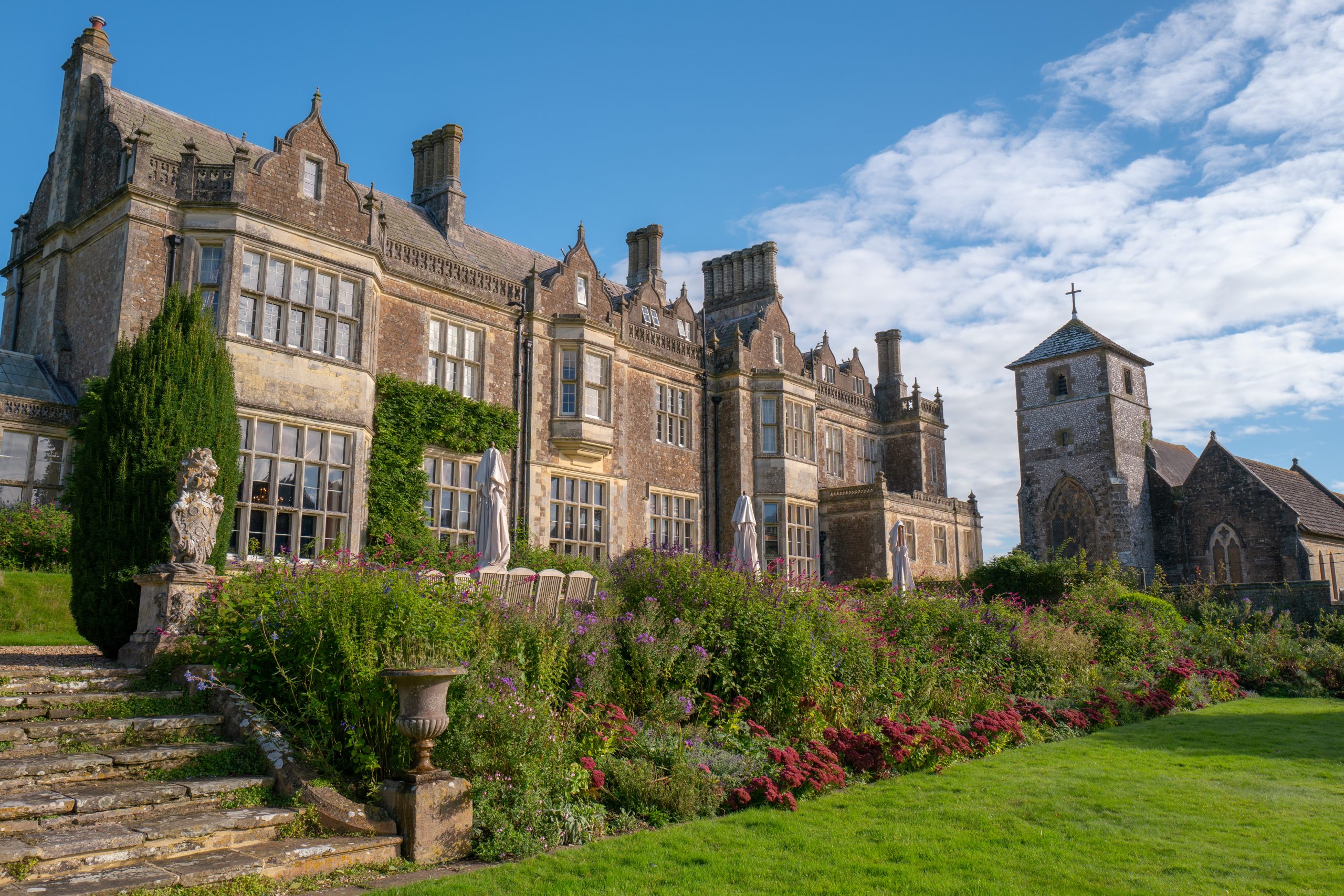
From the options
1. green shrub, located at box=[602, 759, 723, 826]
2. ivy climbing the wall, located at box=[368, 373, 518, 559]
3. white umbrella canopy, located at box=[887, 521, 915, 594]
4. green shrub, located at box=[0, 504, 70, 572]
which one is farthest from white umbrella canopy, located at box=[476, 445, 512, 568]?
white umbrella canopy, located at box=[887, 521, 915, 594]

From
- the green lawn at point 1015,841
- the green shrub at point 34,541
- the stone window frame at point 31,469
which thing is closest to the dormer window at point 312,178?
the stone window frame at point 31,469

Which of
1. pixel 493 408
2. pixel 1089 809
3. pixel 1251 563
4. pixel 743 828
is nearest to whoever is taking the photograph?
Result: pixel 743 828

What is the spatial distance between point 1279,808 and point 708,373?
19.7 meters

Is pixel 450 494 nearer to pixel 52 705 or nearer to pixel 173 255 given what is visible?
pixel 173 255

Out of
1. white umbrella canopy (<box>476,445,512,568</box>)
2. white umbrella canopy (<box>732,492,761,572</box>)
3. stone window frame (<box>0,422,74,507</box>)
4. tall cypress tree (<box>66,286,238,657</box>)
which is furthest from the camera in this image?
white umbrella canopy (<box>732,492,761,572</box>)

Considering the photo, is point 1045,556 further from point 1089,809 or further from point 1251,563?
point 1089,809

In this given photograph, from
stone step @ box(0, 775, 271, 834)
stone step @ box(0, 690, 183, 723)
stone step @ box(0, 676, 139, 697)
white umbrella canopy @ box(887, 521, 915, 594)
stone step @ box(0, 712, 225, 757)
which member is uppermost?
white umbrella canopy @ box(887, 521, 915, 594)

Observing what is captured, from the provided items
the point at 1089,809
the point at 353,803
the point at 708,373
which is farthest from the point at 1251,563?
the point at 353,803

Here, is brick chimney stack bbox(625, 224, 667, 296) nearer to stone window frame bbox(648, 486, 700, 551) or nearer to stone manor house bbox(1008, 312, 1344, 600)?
stone window frame bbox(648, 486, 700, 551)

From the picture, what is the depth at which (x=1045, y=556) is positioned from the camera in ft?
131

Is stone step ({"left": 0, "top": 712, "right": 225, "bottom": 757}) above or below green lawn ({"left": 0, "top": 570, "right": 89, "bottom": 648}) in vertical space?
below

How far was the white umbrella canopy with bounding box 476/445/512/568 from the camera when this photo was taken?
48.8ft

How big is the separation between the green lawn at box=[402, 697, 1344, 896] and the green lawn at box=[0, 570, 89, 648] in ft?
33.9

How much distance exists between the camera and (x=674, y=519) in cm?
2461
